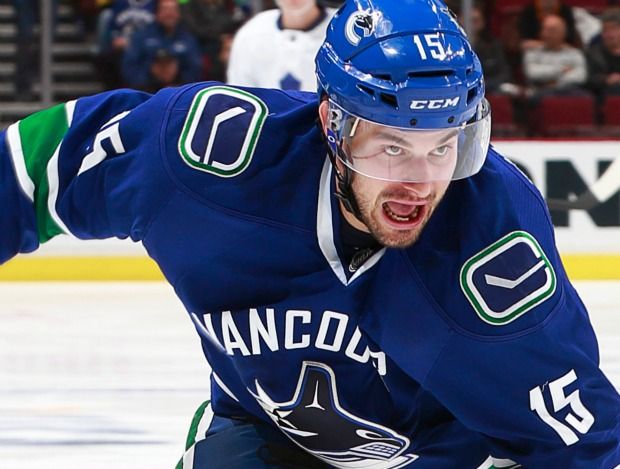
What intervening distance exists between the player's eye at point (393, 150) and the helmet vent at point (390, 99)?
64 mm

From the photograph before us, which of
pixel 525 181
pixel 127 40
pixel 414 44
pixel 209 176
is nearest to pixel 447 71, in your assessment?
pixel 414 44

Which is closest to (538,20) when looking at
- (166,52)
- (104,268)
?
(166,52)

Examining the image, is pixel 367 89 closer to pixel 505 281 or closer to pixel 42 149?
pixel 505 281

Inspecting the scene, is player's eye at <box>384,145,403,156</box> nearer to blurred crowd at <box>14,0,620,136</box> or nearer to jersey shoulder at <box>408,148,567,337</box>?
jersey shoulder at <box>408,148,567,337</box>

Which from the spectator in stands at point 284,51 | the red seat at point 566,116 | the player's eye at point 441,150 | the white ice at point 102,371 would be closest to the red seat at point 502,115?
the red seat at point 566,116

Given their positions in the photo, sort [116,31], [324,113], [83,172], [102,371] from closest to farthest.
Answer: [324,113], [83,172], [102,371], [116,31]

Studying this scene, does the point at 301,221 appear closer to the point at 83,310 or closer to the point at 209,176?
the point at 209,176

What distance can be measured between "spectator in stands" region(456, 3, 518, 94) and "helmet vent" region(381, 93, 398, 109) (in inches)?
178

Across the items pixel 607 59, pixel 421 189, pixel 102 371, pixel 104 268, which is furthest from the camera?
pixel 607 59

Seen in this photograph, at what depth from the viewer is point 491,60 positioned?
6.30 m

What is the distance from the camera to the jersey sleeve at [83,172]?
1983 mm

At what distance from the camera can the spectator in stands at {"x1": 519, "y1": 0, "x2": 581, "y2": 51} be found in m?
6.28

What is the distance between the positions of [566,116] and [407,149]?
173 inches

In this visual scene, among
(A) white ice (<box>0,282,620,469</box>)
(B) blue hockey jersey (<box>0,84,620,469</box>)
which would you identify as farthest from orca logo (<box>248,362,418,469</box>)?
(A) white ice (<box>0,282,620,469</box>)
